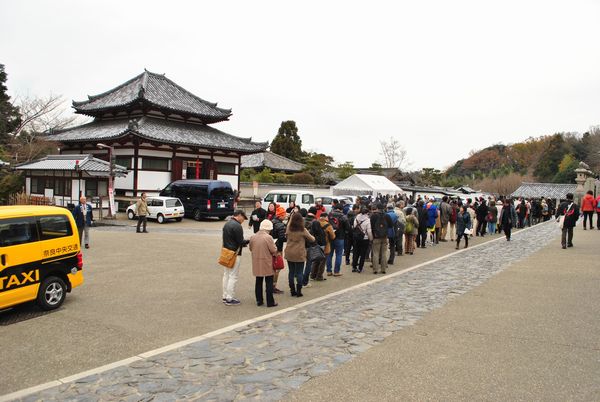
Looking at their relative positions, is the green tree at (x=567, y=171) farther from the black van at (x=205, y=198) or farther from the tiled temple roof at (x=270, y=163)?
the black van at (x=205, y=198)

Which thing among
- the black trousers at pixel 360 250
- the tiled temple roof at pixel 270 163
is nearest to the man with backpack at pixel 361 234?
the black trousers at pixel 360 250

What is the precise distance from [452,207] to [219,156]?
828 inches

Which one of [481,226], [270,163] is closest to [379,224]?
[481,226]

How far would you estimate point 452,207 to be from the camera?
1747 centimetres

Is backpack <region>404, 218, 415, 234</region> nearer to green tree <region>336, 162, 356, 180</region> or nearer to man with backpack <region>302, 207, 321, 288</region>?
man with backpack <region>302, 207, 321, 288</region>

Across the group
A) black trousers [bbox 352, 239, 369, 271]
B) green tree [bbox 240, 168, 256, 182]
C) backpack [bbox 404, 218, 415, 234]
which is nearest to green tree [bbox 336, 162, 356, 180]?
green tree [bbox 240, 168, 256, 182]

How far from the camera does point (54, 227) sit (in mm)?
7695

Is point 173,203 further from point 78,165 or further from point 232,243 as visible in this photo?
point 232,243

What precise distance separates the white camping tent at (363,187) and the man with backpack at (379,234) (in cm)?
2336

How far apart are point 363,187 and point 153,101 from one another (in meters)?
16.9

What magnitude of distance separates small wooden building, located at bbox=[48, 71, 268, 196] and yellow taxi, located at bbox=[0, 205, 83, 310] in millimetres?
20710

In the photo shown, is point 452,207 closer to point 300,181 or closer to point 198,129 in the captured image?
point 198,129

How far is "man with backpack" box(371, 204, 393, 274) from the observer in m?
10.5

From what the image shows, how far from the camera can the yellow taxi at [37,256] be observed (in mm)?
6816
